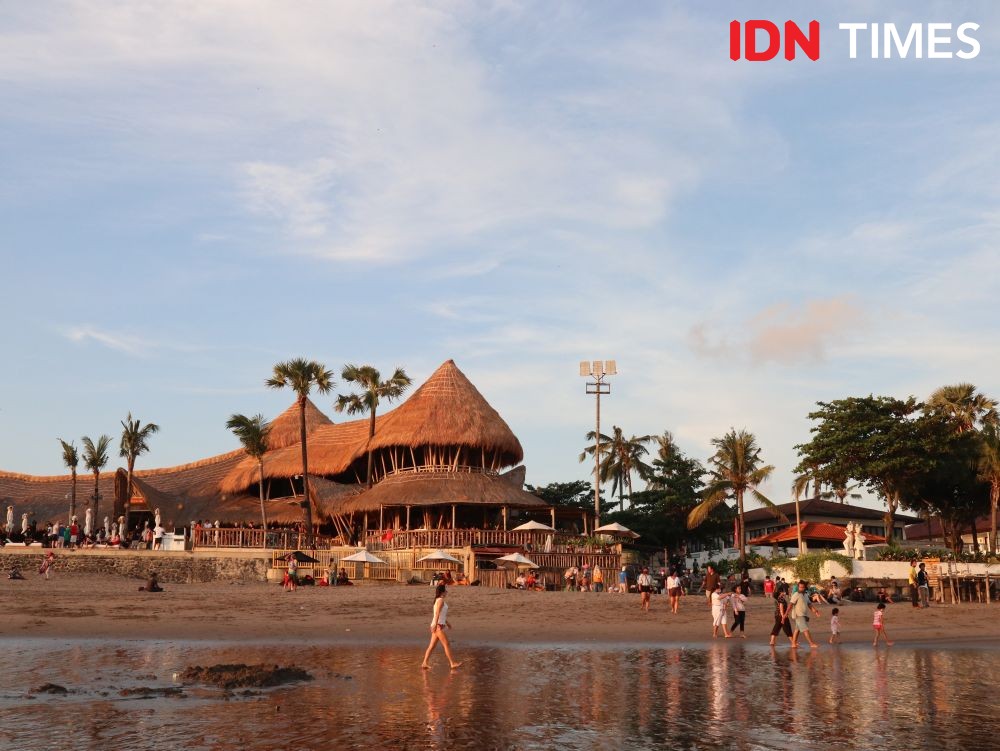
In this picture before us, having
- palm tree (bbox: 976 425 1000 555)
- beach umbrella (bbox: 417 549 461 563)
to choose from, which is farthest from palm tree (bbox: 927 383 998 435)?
beach umbrella (bbox: 417 549 461 563)

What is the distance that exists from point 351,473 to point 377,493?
354 inches

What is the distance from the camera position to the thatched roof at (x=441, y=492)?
47.8m

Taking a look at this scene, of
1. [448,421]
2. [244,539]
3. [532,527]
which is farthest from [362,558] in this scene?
[448,421]

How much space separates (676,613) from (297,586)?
13594 mm

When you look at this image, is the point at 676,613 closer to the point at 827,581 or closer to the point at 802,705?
the point at 827,581

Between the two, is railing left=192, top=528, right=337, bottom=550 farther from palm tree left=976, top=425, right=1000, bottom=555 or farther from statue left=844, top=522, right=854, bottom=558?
palm tree left=976, top=425, right=1000, bottom=555

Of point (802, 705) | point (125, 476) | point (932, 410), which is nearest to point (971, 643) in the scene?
→ point (802, 705)

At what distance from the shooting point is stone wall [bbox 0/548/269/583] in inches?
1625

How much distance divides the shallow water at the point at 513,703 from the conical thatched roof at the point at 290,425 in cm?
4097

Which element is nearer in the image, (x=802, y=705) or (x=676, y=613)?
A: (x=802, y=705)

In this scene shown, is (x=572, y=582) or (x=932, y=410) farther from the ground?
(x=932, y=410)

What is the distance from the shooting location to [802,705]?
14.4 m

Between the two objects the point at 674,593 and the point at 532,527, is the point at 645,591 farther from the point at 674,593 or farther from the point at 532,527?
the point at 532,527

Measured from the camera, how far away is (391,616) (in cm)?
3072
